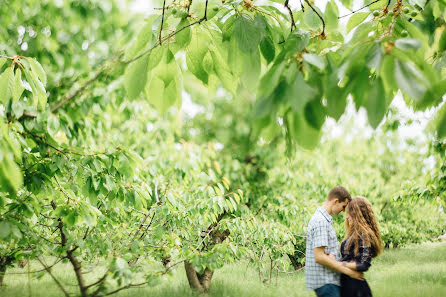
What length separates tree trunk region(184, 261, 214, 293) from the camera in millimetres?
3464

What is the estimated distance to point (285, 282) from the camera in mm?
3754

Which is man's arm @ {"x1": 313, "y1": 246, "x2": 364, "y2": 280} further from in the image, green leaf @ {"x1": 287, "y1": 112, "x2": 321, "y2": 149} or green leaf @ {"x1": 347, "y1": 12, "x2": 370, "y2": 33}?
green leaf @ {"x1": 287, "y1": 112, "x2": 321, "y2": 149}

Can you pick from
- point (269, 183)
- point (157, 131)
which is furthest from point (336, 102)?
point (269, 183)

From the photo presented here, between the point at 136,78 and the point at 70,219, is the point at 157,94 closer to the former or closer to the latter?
the point at 136,78

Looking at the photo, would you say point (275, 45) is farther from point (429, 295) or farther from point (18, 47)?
point (18, 47)

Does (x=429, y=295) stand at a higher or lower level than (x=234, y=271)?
lower

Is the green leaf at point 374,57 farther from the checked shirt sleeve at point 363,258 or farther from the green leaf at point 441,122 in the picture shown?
the checked shirt sleeve at point 363,258

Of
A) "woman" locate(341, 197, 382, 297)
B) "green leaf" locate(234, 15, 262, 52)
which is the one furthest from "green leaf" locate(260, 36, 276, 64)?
"woman" locate(341, 197, 382, 297)

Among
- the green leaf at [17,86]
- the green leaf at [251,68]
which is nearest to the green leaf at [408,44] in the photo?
the green leaf at [251,68]

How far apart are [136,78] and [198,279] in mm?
3310

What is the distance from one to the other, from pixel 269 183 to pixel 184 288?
3541 millimetres

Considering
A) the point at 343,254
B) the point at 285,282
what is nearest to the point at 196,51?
the point at 343,254

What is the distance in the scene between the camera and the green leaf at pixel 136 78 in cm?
92

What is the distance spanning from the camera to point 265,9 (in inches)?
43.9
